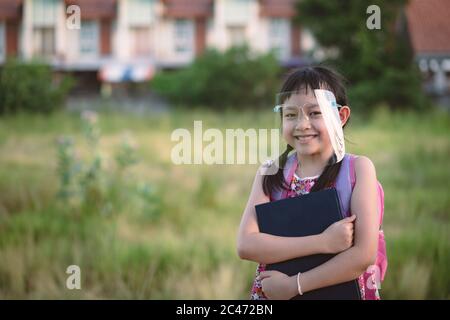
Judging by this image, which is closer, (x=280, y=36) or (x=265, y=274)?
(x=265, y=274)

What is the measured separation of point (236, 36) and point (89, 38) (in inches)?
64.3

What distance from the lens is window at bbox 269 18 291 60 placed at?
6465 mm

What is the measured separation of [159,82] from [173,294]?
398cm

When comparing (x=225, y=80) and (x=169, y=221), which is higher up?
(x=225, y=80)

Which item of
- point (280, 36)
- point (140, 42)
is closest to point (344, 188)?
point (140, 42)

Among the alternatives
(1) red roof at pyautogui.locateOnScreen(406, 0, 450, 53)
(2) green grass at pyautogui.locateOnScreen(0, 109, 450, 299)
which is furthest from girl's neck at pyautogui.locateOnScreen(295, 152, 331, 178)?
(1) red roof at pyautogui.locateOnScreen(406, 0, 450, 53)

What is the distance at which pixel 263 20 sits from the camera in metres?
6.46

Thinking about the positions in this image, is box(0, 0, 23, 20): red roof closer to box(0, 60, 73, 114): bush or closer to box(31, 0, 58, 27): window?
box(31, 0, 58, 27): window

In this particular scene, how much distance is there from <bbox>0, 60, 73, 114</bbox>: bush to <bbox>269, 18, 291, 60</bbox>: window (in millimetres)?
2303

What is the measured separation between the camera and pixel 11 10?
4848mm

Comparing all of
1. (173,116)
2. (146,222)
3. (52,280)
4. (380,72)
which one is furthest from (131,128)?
(52,280)

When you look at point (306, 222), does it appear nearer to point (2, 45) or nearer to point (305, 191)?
point (305, 191)

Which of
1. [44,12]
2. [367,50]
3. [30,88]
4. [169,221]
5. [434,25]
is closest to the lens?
[169,221]
